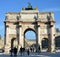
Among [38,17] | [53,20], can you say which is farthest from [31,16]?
[53,20]

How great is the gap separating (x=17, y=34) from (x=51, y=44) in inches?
308

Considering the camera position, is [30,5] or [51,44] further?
[30,5]

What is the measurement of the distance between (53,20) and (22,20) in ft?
22.4

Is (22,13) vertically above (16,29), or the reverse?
(22,13)

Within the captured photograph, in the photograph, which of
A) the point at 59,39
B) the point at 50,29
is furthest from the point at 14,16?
the point at 59,39

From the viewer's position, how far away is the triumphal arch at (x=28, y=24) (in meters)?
Result: 48.6

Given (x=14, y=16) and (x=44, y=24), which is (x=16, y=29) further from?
(x=44, y=24)

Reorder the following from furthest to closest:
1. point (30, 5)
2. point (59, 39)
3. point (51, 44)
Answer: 1. point (59, 39)
2. point (30, 5)
3. point (51, 44)

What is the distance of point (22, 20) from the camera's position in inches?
1925

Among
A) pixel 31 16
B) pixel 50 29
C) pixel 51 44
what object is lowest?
pixel 51 44

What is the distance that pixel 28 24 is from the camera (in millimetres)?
49344

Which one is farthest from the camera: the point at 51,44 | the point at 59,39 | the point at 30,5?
the point at 59,39

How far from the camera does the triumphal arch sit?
4859cm

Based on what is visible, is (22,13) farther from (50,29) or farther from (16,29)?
(50,29)
